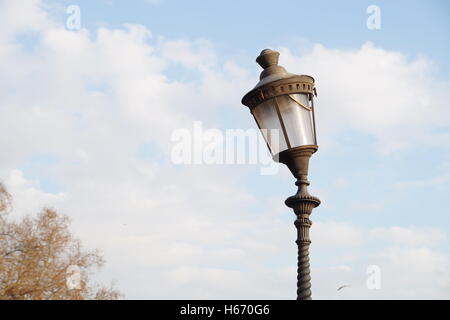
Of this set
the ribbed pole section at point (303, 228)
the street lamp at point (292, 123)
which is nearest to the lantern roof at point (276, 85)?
the street lamp at point (292, 123)

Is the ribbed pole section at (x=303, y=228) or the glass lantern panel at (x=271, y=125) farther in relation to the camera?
the glass lantern panel at (x=271, y=125)

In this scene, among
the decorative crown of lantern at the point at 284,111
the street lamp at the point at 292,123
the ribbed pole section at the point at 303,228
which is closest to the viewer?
the ribbed pole section at the point at 303,228

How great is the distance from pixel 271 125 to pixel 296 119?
263 millimetres

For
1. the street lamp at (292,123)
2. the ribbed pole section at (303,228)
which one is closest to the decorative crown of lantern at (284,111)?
the street lamp at (292,123)

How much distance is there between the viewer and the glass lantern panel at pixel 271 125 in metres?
Result: 6.65

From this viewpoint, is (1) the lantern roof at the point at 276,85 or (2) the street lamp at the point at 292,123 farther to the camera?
(1) the lantern roof at the point at 276,85

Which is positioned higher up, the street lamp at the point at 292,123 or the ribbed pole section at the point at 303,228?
the street lamp at the point at 292,123

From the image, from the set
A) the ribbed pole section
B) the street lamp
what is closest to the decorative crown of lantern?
the street lamp

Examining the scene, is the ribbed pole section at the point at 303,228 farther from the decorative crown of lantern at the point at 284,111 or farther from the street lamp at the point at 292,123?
the decorative crown of lantern at the point at 284,111

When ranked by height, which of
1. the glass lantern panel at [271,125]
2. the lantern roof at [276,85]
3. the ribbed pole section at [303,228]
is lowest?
the ribbed pole section at [303,228]

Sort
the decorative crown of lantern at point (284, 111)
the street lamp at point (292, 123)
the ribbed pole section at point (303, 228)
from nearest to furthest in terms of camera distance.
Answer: the ribbed pole section at point (303, 228) → the street lamp at point (292, 123) → the decorative crown of lantern at point (284, 111)

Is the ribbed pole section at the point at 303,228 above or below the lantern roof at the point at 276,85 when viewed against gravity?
below

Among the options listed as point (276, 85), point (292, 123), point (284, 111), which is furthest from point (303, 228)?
point (276, 85)
